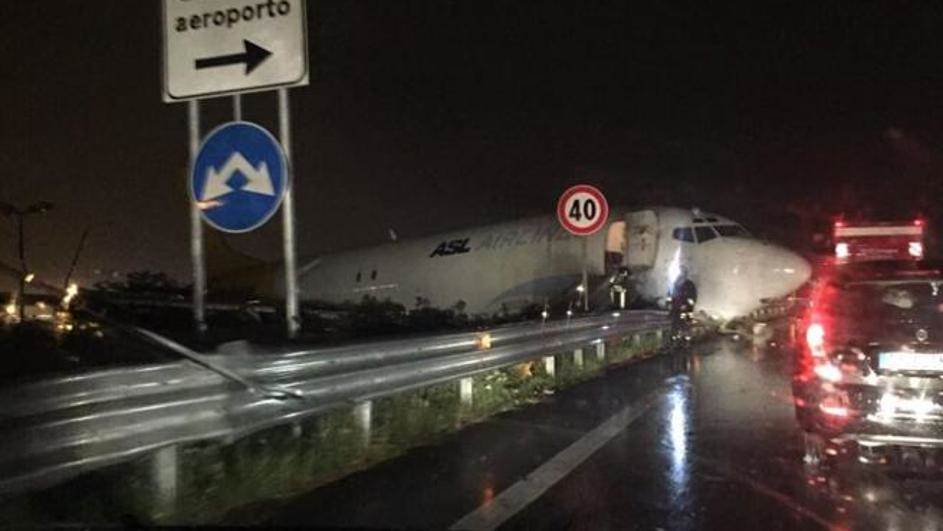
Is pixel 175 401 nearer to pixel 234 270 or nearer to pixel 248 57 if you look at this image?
pixel 248 57

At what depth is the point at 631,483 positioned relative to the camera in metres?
7.38

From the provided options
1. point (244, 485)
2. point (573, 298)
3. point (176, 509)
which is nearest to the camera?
point (176, 509)

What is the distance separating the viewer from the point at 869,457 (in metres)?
8.51

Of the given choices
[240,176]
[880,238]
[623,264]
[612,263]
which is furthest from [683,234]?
[240,176]

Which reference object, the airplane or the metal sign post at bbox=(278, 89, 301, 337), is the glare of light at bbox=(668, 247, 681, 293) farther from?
the metal sign post at bbox=(278, 89, 301, 337)

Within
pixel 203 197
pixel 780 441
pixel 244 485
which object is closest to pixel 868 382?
pixel 780 441

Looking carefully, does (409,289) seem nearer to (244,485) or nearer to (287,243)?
(287,243)

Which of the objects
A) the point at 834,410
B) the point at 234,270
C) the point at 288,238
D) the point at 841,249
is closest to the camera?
the point at 834,410

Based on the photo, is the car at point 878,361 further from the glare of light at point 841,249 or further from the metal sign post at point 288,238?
the glare of light at point 841,249

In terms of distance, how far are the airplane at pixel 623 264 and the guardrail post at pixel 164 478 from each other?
55.5 ft

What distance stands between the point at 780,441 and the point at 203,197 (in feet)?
18.3

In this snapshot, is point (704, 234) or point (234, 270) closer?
point (704, 234)

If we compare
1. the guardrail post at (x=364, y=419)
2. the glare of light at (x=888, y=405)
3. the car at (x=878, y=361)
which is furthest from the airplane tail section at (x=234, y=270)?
the glare of light at (x=888, y=405)

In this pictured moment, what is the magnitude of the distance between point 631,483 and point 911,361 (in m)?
2.39
